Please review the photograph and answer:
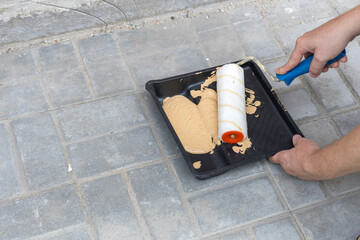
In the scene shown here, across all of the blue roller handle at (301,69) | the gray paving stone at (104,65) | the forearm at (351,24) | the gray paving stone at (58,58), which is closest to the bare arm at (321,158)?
the blue roller handle at (301,69)

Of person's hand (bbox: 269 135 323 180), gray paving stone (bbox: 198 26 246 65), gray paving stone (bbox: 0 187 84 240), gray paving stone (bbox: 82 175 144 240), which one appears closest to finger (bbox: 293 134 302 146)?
person's hand (bbox: 269 135 323 180)

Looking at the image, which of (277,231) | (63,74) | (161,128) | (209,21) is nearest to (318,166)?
(277,231)

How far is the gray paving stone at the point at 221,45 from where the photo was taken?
7.41 feet

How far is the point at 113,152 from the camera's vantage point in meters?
1.90

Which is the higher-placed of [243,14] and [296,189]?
[243,14]

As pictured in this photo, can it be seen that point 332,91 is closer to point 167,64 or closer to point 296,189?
point 296,189

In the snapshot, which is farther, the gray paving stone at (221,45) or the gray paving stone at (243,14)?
the gray paving stone at (243,14)

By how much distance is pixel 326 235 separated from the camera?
1.76 meters

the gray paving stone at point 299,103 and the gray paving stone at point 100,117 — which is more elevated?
the gray paving stone at point 100,117

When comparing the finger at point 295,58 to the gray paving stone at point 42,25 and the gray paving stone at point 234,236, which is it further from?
the gray paving stone at point 42,25

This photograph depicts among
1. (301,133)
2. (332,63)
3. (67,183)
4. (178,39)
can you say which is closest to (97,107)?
(67,183)

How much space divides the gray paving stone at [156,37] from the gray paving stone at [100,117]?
310 mm

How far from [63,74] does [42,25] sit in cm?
30

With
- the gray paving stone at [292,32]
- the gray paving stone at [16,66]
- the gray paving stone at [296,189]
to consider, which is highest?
the gray paving stone at [16,66]
